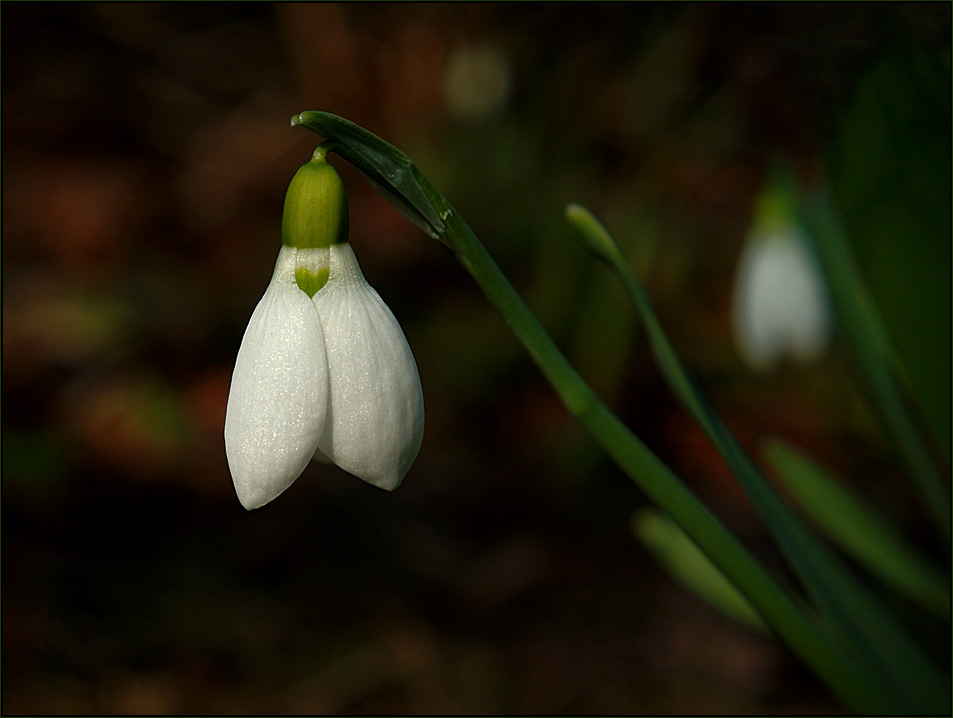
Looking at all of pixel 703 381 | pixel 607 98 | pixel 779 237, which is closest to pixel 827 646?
pixel 779 237

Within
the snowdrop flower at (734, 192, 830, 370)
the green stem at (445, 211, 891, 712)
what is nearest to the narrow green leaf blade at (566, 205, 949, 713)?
the green stem at (445, 211, 891, 712)

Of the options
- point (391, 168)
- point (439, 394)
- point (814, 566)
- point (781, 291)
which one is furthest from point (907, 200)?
point (439, 394)

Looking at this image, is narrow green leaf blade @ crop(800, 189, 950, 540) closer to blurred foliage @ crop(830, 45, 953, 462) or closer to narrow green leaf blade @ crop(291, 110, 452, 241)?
blurred foliage @ crop(830, 45, 953, 462)

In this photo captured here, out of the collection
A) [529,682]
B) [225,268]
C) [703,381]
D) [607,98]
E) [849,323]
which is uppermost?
[607,98]

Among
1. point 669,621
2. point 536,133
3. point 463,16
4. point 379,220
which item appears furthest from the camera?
point 463,16

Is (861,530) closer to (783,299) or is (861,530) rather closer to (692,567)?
(692,567)

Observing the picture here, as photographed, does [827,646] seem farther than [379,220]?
No

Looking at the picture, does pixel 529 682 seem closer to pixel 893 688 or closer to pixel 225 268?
pixel 893 688
